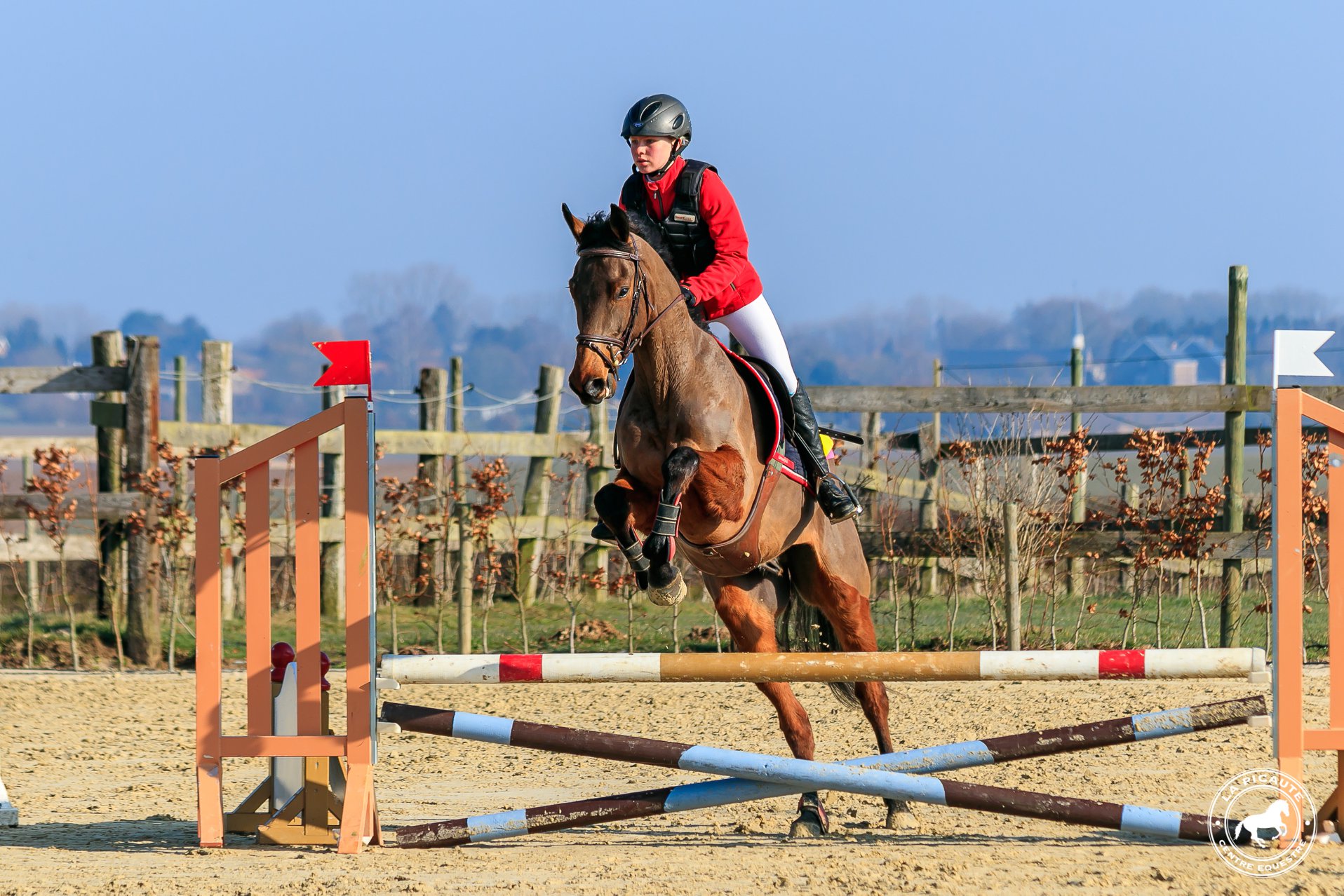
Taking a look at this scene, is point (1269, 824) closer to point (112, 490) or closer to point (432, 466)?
point (432, 466)

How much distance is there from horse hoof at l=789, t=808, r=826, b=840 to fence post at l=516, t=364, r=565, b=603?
5.59m

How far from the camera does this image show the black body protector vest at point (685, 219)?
4371mm

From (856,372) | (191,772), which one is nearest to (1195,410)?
(191,772)

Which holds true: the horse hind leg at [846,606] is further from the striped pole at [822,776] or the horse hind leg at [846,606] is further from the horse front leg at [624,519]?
the striped pole at [822,776]

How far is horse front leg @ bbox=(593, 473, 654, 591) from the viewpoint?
13.5 feet

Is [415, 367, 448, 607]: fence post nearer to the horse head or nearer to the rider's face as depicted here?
the rider's face

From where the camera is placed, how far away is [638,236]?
13.6 feet

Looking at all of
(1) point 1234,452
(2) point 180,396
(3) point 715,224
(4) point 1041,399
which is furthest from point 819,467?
Result: (2) point 180,396

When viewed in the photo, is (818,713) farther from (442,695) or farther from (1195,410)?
(1195,410)

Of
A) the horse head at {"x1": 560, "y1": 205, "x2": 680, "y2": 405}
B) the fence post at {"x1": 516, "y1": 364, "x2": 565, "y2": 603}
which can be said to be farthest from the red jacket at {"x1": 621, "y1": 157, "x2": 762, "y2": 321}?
the fence post at {"x1": 516, "y1": 364, "x2": 565, "y2": 603}

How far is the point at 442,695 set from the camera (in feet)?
24.2

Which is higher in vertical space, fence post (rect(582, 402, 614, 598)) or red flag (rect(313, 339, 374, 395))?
red flag (rect(313, 339, 374, 395))

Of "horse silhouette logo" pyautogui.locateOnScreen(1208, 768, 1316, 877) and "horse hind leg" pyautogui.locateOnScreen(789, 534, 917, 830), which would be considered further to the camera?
"horse hind leg" pyautogui.locateOnScreen(789, 534, 917, 830)

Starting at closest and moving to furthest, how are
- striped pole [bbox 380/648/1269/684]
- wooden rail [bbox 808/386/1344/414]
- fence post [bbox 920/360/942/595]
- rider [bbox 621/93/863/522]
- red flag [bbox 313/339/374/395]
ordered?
1. striped pole [bbox 380/648/1269/684]
2. red flag [bbox 313/339/374/395]
3. rider [bbox 621/93/863/522]
4. wooden rail [bbox 808/386/1344/414]
5. fence post [bbox 920/360/942/595]
